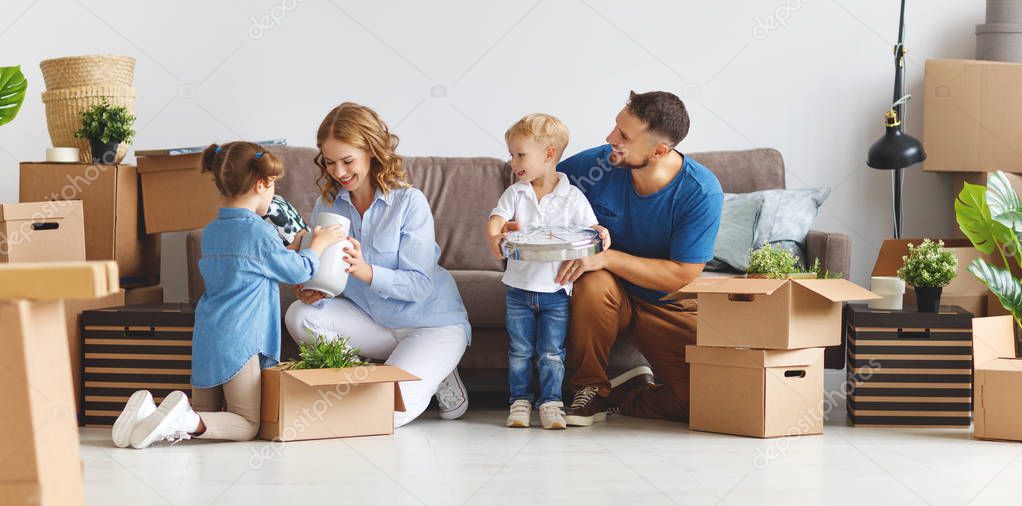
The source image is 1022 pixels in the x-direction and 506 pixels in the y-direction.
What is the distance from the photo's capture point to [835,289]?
267cm

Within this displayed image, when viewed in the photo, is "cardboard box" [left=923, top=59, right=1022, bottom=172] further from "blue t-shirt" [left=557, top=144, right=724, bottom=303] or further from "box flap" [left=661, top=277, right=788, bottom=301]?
"box flap" [left=661, top=277, right=788, bottom=301]

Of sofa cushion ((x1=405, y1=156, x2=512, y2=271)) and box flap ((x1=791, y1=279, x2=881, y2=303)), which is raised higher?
sofa cushion ((x1=405, y1=156, x2=512, y2=271))

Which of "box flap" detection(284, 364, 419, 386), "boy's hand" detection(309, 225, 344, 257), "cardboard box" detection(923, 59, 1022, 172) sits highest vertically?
"cardboard box" detection(923, 59, 1022, 172)

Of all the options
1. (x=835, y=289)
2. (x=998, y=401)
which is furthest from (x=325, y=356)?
(x=998, y=401)

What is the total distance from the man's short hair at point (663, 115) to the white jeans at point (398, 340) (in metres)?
0.80

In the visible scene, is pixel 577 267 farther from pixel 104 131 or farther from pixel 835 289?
pixel 104 131

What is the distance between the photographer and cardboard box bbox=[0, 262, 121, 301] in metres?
1.19

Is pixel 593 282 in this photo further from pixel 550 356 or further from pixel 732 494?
pixel 732 494

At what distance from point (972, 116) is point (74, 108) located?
320cm

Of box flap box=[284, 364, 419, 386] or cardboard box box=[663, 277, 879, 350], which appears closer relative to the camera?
box flap box=[284, 364, 419, 386]

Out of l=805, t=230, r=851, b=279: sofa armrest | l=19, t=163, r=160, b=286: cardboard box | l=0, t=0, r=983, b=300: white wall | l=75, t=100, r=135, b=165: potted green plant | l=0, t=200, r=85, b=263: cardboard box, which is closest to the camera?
l=0, t=200, r=85, b=263: cardboard box

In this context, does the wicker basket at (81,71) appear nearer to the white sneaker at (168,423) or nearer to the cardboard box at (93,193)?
the cardboard box at (93,193)

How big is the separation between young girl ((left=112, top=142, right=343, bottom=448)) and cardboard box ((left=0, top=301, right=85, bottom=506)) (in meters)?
1.28

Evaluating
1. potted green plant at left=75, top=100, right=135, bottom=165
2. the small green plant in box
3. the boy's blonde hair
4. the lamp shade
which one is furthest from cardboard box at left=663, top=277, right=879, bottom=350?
potted green plant at left=75, top=100, right=135, bottom=165
